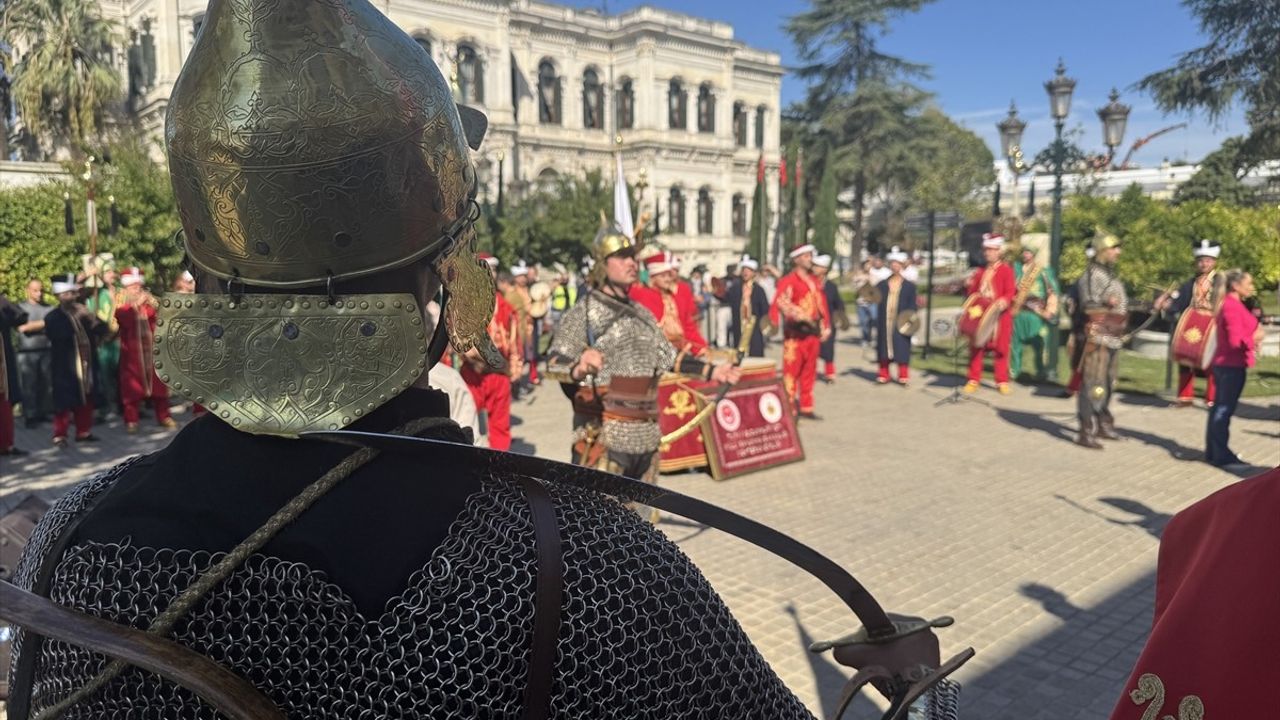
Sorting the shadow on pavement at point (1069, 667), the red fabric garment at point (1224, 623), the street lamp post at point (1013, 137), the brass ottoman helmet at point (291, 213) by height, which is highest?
the street lamp post at point (1013, 137)

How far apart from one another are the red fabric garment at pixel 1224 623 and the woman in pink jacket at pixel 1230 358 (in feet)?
27.8

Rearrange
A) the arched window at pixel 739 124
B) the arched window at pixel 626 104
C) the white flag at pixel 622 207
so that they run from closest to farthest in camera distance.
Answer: the white flag at pixel 622 207 → the arched window at pixel 626 104 → the arched window at pixel 739 124

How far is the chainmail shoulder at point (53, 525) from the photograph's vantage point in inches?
49.5

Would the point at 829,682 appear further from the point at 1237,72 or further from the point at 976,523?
the point at 1237,72

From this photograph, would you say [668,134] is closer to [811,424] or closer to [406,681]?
[811,424]

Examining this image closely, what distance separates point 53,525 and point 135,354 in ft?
36.9

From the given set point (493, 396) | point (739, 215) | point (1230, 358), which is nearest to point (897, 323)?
point (1230, 358)

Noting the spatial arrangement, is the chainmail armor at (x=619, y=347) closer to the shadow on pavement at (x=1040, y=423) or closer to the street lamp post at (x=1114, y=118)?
the shadow on pavement at (x=1040, y=423)

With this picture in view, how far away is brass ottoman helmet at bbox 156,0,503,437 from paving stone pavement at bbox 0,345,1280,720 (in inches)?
138

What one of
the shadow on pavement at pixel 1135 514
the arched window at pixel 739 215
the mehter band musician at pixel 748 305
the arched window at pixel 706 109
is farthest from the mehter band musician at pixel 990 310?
the arched window at pixel 739 215

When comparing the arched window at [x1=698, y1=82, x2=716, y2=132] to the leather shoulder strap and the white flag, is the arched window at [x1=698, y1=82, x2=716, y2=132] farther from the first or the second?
the leather shoulder strap

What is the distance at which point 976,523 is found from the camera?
7.16 meters

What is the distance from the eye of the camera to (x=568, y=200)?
113 ft

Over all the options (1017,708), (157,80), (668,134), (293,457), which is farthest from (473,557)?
(668,134)
